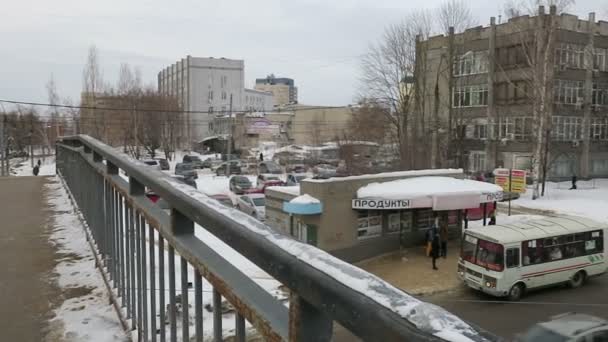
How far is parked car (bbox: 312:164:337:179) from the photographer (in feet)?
136

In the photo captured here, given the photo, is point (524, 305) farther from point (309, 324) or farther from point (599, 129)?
point (599, 129)

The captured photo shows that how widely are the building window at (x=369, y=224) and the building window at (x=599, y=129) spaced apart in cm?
3392

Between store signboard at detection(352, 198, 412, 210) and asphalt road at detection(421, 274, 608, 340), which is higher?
store signboard at detection(352, 198, 412, 210)

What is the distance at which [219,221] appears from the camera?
4.63 feet

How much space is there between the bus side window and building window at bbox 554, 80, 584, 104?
31.4m

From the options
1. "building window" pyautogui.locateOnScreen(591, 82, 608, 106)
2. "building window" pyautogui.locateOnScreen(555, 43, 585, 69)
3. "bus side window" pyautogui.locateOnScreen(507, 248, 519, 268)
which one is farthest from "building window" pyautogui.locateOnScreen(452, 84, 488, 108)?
"bus side window" pyautogui.locateOnScreen(507, 248, 519, 268)

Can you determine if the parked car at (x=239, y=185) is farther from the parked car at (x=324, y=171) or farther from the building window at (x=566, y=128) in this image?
the building window at (x=566, y=128)

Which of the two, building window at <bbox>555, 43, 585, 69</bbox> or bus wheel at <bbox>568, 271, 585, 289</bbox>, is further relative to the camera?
building window at <bbox>555, 43, 585, 69</bbox>

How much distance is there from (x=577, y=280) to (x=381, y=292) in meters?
18.4

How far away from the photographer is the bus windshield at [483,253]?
15.0m

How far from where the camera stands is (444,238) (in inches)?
814

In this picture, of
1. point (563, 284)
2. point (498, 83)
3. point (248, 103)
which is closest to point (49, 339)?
point (563, 284)

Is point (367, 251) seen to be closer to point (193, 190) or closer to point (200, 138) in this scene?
point (193, 190)

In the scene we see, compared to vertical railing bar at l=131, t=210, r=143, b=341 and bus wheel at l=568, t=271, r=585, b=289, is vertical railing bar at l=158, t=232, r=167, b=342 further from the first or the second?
bus wheel at l=568, t=271, r=585, b=289
